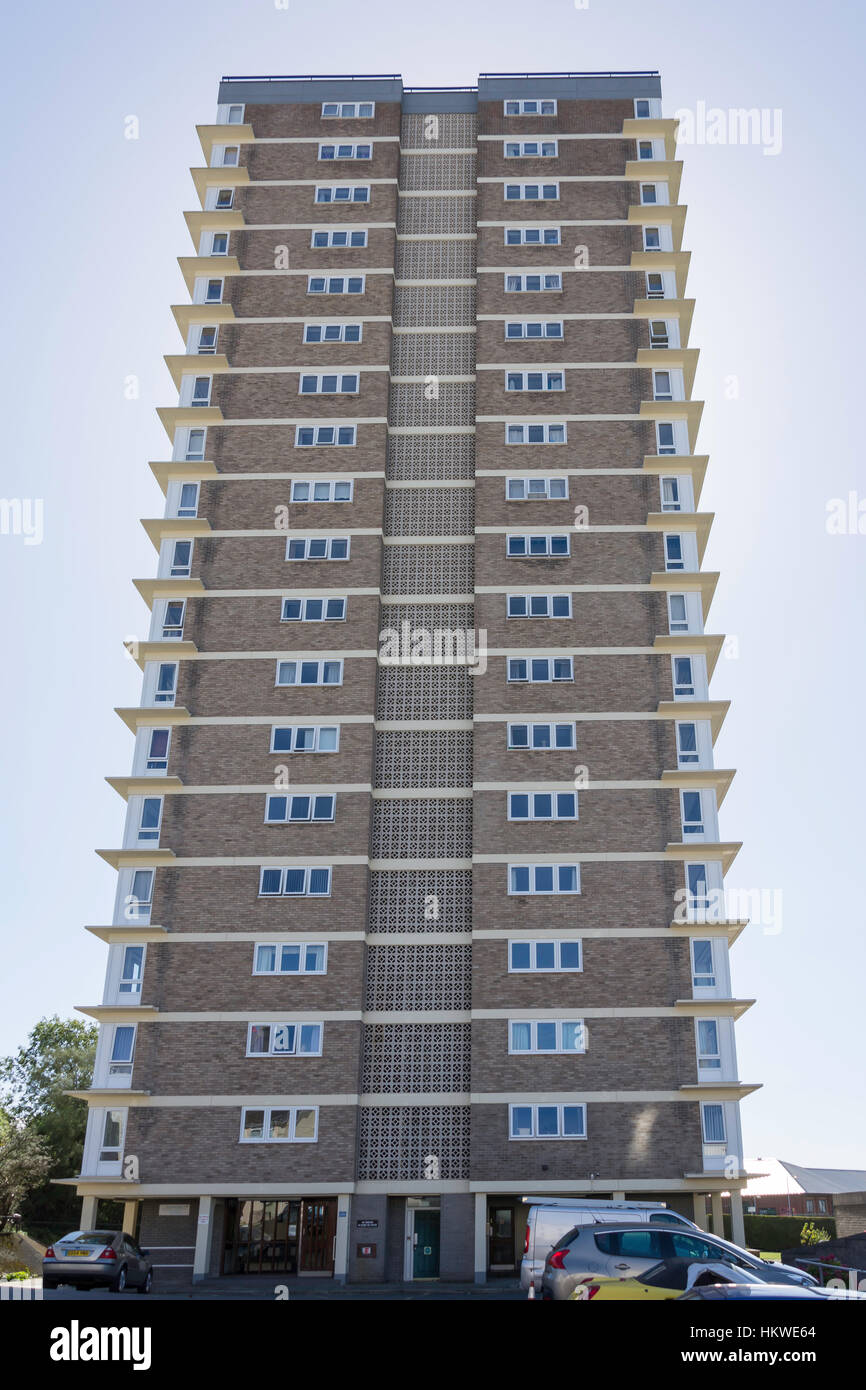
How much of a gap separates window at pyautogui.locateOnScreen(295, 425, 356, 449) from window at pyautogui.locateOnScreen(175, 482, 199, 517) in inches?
162

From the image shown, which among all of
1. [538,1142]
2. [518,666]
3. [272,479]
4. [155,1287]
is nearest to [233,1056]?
[155,1287]

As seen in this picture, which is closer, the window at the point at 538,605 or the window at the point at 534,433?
the window at the point at 538,605

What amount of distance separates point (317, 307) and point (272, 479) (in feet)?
26.6

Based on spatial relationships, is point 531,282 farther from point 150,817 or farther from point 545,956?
point 545,956

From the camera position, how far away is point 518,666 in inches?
1612

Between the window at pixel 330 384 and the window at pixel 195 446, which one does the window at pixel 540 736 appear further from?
the window at pixel 195 446

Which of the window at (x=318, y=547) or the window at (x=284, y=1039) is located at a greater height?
the window at (x=318, y=547)

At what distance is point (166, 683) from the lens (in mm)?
41500

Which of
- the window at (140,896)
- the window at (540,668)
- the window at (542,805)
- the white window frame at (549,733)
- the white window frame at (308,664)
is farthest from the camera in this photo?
the white window frame at (308,664)

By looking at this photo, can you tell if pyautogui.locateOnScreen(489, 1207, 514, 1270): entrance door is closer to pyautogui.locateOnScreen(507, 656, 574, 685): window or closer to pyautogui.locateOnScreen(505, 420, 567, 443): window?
pyautogui.locateOnScreen(507, 656, 574, 685): window

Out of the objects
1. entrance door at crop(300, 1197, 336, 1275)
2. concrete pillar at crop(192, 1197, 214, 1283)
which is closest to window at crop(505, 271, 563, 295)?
entrance door at crop(300, 1197, 336, 1275)

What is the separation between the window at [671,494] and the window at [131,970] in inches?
925

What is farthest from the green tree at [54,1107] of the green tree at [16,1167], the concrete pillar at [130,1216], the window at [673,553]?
the window at [673,553]

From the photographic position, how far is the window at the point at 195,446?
4512 centimetres
